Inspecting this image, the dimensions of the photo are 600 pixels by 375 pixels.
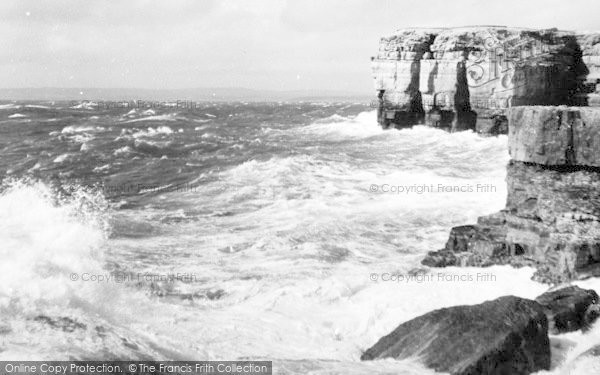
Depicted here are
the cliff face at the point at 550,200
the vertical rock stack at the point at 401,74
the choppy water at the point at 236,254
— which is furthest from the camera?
the vertical rock stack at the point at 401,74

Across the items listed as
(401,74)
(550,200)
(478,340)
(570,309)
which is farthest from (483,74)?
(478,340)

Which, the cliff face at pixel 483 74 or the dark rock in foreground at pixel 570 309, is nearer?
the dark rock in foreground at pixel 570 309

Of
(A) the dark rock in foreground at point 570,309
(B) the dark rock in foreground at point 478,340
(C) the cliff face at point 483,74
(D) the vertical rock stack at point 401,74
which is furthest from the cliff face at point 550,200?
(D) the vertical rock stack at point 401,74

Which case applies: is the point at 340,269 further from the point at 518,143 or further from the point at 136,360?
the point at 136,360

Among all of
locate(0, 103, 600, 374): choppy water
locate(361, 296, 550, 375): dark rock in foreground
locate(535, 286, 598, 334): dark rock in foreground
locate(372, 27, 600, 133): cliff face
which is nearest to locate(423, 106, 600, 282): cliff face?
locate(0, 103, 600, 374): choppy water

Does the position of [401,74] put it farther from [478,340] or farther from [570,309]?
[478,340]

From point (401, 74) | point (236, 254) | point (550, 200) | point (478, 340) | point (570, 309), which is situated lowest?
point (236, 254)

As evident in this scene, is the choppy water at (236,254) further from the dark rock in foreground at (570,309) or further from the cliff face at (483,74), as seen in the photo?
the cliff face at (483,74)

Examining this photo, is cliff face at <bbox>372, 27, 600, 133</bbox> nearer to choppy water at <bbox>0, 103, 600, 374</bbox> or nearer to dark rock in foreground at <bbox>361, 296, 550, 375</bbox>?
choppy water at <bbox>0, 103, 600, 374</bbox>
